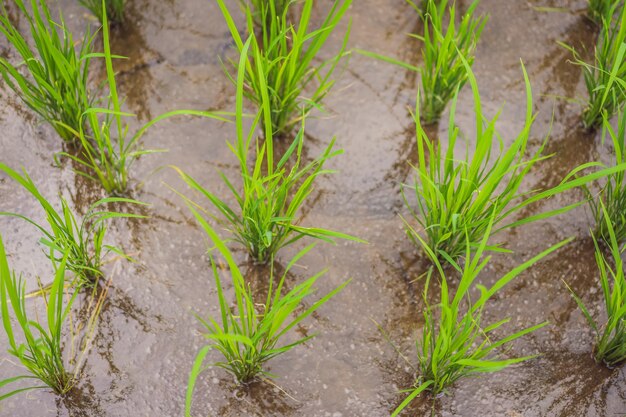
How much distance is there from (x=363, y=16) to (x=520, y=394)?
127cm

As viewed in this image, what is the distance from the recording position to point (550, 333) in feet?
5.62

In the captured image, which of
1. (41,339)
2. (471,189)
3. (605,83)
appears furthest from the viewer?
(605,83)

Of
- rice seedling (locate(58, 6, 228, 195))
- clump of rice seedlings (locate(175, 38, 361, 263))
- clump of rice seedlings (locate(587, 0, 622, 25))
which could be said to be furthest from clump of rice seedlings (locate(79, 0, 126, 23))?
clump of rice seedlings (locate(587, 0, 622, 25))

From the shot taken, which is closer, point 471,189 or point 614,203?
point 471,189

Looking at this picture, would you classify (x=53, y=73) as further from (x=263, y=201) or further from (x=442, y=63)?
(x=442, y=63)

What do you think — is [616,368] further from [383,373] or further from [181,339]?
[181,339]

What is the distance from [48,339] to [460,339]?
0.92m

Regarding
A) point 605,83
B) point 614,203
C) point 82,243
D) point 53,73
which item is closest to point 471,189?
point 614,203

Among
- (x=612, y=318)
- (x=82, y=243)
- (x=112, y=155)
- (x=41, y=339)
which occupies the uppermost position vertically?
(x=112, y=155)

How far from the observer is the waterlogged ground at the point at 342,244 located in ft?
5.32

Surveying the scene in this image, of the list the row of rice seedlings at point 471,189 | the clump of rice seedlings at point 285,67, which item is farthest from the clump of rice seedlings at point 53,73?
the row of rice seedlings at point 471,189

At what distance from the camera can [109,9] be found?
2045 mm

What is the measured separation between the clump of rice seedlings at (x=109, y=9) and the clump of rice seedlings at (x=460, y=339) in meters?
1.22

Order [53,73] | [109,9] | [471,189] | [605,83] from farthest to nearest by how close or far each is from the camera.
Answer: [109,9], [605,83], [53,73], [471,189]
